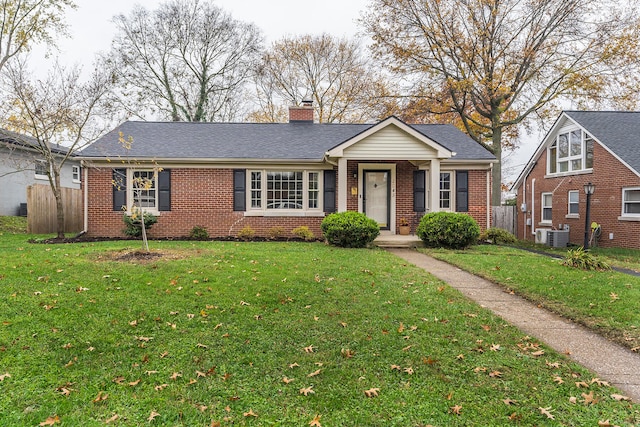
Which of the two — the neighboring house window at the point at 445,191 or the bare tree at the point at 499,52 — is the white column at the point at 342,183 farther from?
the bare tree at the point at 499,52

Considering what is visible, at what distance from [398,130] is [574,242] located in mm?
9467

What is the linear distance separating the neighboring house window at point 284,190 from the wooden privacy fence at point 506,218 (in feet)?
34.8

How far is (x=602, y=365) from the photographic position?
375 centimetres

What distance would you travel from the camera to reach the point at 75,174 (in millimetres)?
22781

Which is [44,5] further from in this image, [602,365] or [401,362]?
[602,365]

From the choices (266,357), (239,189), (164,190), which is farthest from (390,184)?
(266,357)

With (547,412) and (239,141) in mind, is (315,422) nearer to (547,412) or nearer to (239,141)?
(547,412)

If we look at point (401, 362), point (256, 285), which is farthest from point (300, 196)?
point (401, 362)

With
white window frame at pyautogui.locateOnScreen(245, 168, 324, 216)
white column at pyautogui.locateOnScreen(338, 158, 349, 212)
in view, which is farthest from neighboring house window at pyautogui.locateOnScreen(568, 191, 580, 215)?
white window frame at pyautogui.locateOnScreen(245, 168, 324, 216)

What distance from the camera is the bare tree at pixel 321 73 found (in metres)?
27.5

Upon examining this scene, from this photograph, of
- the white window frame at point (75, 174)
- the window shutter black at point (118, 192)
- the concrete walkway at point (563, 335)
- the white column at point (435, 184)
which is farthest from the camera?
the white window frame at point (75, 174)

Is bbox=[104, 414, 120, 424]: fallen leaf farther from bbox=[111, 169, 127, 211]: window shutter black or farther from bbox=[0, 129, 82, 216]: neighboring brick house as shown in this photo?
bbox=[0, 129, 82, 216]: neighboring brick house

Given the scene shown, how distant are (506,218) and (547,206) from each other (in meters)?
2.05

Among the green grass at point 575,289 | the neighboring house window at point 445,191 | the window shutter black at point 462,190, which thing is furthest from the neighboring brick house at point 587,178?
the green grass at point 575,289
